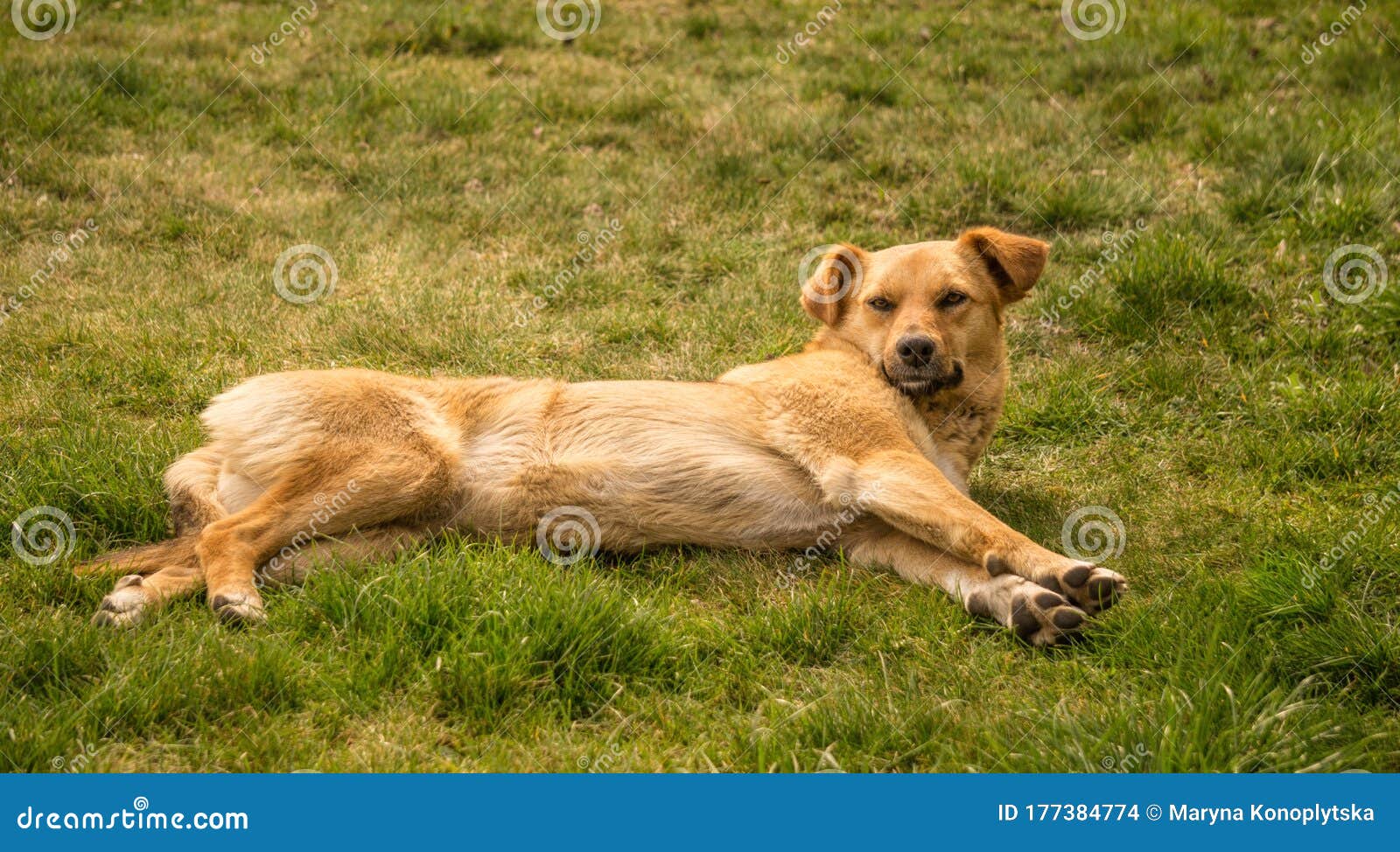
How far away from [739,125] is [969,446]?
4.95m

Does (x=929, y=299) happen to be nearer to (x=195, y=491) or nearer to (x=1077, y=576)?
(x=1077, y=576)

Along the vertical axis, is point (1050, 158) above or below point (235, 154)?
above

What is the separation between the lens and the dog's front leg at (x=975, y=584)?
418 cm

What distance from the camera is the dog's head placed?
17.4 ft

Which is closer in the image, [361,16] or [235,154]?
[235,154]

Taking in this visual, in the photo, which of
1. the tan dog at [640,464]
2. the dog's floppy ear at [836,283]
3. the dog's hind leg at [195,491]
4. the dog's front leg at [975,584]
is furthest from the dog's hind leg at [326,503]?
the dog's floppy ear at [836,283]

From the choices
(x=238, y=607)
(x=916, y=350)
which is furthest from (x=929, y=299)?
(x=238, y=607)

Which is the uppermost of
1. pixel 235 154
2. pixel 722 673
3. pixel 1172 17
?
pixel 1172 17

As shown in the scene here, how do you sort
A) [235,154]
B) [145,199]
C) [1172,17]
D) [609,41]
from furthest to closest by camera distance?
[609,41]
[1172,17]
[235,154]
[145,199]

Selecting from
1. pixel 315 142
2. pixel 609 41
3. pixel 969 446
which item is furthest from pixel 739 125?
pixel 969 446

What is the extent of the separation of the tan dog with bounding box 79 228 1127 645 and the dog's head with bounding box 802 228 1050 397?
0.04ft

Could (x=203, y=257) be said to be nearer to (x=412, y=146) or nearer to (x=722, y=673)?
(x=412, y=146)

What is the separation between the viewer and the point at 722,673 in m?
4.12

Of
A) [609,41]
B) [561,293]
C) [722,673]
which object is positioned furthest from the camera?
[609,41]
